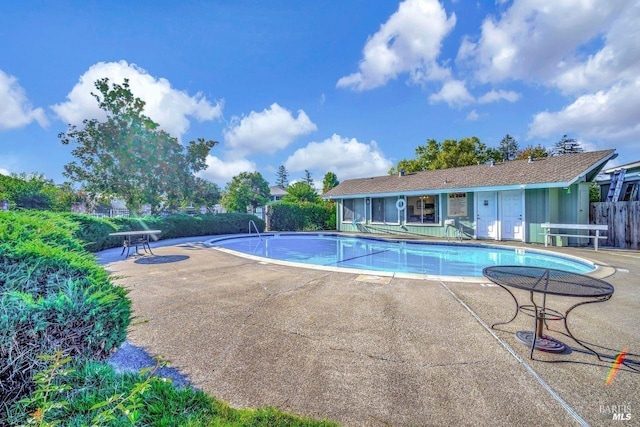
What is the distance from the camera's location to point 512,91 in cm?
1464

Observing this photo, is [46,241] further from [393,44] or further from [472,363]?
[393,44]

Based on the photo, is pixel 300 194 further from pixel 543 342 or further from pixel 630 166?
pixel 543 342

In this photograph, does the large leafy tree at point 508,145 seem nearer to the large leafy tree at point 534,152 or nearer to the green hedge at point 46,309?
the large leafy tree at point 534,152

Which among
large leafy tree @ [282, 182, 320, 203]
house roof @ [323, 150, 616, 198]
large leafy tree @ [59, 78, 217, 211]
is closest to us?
house roof @ [323, 150, 616, 198]

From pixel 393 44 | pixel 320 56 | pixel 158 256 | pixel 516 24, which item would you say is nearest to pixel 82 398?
pixel 158 256

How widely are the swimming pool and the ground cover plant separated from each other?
5092mm

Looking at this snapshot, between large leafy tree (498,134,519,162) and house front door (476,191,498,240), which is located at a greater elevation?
large leafy tree (498,134,519,162)

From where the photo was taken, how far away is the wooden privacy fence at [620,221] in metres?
9.92

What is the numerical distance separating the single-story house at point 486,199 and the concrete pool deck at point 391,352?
724 cm

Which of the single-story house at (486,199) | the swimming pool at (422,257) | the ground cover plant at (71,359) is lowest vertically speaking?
the swimming pool at (422,257)

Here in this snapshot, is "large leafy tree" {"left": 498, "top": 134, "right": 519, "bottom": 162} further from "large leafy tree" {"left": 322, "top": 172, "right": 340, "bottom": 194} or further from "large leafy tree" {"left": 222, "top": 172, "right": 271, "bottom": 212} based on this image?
"large leafy tree" {"left": 222, "top": 172, "right": 271, "bottom": 212}

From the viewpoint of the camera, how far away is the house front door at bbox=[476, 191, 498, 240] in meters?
12.7

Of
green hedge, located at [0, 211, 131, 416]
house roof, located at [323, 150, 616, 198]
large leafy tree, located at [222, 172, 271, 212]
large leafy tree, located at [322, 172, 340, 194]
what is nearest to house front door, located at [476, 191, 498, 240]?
house roof, located at [323, 150, 616, 198]

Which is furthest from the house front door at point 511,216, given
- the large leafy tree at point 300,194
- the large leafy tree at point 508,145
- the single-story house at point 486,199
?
the large leafy tree at point 508,145
